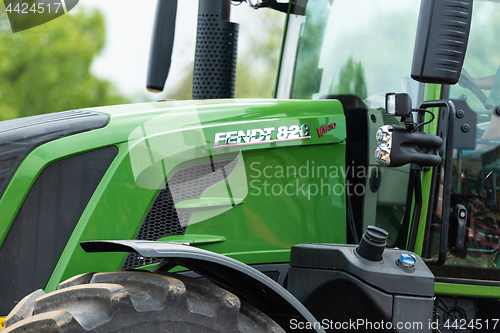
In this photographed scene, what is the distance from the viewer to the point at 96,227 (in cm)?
182

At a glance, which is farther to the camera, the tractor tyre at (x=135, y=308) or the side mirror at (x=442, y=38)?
the side mirror at (x=442, y=38)

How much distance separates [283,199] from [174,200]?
0.47 metres

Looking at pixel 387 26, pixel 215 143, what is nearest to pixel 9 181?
pixel 215 143

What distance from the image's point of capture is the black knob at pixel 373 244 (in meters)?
1.84

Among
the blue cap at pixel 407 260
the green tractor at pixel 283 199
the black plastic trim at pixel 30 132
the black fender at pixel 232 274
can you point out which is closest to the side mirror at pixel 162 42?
the green tractor at pixel 283 199

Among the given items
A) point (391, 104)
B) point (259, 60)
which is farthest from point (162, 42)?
point (259, 60)

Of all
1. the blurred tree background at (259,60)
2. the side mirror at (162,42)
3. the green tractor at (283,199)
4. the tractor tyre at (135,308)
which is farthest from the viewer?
the blurred tree background at (259,60)

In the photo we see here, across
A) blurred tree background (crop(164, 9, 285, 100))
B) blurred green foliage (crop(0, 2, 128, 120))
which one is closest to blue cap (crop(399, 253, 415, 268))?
blurred green foliage (crop(0, 2, 128, 120))

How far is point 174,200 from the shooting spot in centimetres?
196

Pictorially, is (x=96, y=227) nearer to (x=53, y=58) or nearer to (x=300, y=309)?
(x=300, y=309)

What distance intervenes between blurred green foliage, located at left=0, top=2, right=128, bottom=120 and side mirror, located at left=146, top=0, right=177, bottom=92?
14360mm

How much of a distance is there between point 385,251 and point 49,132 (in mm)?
1394

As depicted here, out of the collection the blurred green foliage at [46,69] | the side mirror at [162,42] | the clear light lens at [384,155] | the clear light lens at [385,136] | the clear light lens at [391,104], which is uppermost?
the side mirror at [162,42]

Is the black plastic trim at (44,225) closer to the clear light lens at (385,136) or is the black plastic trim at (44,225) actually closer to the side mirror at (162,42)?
the side mirror at (162,42)
